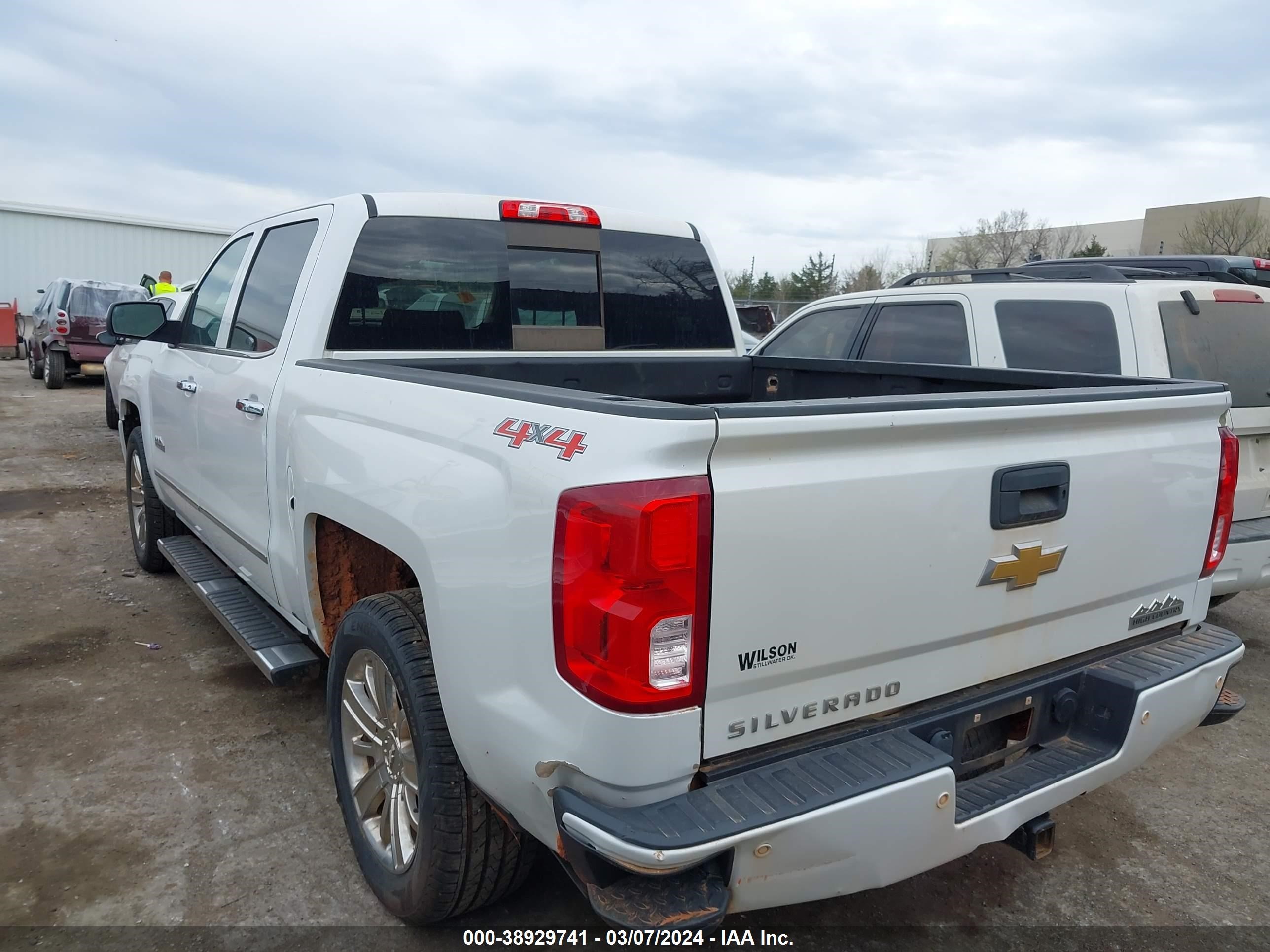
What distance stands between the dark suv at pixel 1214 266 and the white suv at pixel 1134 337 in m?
0.74

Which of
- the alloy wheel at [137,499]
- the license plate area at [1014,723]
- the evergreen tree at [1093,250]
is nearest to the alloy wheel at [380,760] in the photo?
the license plate area at [1014,723]

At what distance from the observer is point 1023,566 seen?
2201mm

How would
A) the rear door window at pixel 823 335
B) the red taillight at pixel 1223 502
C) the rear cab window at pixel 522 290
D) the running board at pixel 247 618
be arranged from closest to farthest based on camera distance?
the red taillight at pixel 1223 502 → the running board at pixel 247 618 → the rear cab window at pixel 522 290 → the rear door window at pixel 823 335

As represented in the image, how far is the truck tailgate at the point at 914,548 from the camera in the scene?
1809 millimetres

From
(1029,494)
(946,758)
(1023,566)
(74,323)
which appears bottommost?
(946,758)

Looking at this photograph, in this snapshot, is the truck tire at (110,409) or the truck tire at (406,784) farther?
the truck tire at (110,409)

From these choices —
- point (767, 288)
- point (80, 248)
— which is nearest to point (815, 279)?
point (767, 288)

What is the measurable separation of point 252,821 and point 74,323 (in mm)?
14394

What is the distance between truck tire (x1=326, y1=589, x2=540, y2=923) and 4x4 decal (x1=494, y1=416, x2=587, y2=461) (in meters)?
0.64

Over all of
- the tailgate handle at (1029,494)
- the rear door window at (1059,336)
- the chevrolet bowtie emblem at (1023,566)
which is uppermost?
the rear door window at (1059,336)

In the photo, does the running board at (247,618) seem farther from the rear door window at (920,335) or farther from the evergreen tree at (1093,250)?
the evergreen tree at (1093,250)

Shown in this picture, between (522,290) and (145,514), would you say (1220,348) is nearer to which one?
(522,290)

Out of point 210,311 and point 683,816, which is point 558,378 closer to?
point 210,311

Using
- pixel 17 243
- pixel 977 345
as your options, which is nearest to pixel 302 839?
pixel 977 345
